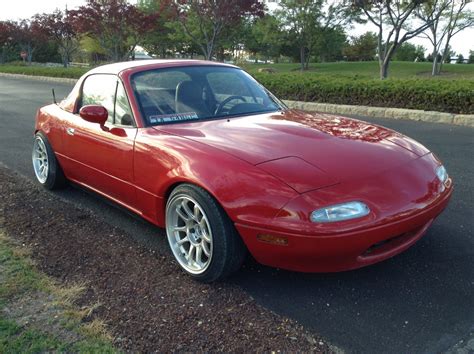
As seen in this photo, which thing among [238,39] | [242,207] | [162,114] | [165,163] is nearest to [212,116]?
[162,114]

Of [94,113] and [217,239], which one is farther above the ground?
[94,113]

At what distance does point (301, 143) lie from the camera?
9.32 feet

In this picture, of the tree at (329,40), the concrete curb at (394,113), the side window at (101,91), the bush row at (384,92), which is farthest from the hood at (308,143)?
the tree at (329,40)

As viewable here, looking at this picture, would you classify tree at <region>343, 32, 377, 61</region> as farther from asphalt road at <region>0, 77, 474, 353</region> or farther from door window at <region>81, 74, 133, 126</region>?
asphalt road at <region>0, 77, 474, 353</region>

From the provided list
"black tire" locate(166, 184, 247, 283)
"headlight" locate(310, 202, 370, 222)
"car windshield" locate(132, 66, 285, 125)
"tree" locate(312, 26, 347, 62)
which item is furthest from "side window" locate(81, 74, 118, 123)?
"tree" locate(312, 26, 347, 62)

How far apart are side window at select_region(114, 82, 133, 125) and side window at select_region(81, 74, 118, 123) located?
0.07 metres

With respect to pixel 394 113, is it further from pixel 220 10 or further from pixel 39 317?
pixel 220 10

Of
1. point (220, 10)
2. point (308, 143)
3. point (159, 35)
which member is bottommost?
point (308, 143)

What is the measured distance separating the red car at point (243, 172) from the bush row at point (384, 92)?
6.12 m

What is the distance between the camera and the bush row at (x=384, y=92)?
867 cm

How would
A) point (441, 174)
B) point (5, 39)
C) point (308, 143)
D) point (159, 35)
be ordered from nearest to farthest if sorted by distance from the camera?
point (308, 143)
point (441, 174)
point (159, 35)
point (5, 39)

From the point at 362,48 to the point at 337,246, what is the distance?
4603 centimetres

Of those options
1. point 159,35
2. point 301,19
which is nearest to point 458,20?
point 301,19

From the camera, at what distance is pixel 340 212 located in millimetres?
2334
